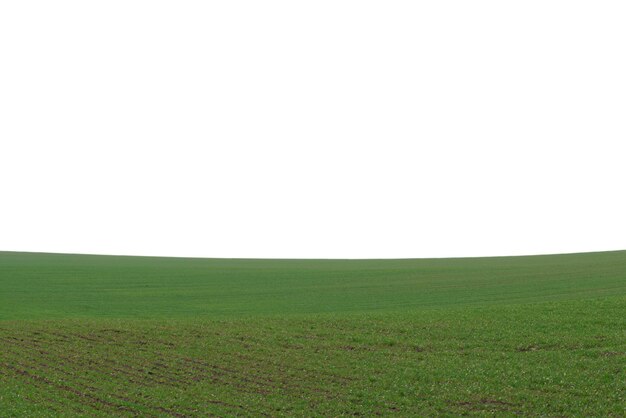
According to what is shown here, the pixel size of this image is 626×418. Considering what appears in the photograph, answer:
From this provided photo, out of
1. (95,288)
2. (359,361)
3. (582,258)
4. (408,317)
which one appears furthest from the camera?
(582,258)

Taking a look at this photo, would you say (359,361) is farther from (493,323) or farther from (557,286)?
(557,286)

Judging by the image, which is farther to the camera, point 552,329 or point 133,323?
point 133,323

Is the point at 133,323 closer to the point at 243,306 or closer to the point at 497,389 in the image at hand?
the point at 243,306

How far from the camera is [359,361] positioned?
2894 centimetres

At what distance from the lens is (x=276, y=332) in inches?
1348

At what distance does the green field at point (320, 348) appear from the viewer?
2409 centimetres

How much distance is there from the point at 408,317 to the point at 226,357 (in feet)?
35.7

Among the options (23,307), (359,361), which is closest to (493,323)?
(359,361)

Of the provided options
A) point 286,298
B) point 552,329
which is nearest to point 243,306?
point 286,298

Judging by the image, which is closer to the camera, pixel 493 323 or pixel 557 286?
pixel 493 323

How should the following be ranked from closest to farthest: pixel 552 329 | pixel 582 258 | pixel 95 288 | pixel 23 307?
1. pixel 552 329
2. pixel 23 307
3. pixel 95 288
4. pixel 582 258

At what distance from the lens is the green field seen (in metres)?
24.1

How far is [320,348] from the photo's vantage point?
102 ft

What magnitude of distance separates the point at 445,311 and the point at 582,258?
35.9m
